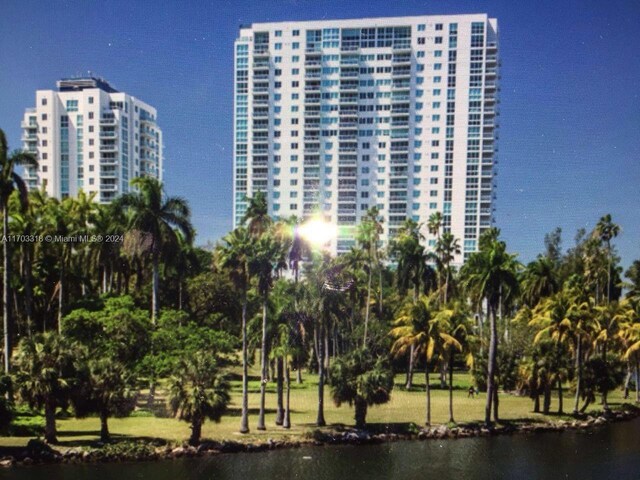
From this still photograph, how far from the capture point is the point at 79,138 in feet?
374

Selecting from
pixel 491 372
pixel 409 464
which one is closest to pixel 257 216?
pixel 491 372

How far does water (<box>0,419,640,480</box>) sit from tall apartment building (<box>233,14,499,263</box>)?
73.4 m

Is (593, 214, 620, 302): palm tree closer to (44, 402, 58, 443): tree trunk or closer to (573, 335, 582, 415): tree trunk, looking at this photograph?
(573, 335, 582, 415): tree trunk

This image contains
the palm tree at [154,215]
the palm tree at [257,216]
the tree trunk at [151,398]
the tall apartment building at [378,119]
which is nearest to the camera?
the tree trunk at [151,398]

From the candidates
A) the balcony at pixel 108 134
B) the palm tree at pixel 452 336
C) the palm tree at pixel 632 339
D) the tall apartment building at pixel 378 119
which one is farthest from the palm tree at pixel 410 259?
the balcony at pixel 108 134

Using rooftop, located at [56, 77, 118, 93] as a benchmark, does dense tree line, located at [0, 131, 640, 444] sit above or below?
below

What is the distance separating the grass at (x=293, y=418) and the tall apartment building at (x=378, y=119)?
5703 cm

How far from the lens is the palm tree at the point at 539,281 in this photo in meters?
68.2

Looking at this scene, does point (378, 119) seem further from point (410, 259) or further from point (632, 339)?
point (632, 339)

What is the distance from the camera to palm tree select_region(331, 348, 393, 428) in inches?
1390

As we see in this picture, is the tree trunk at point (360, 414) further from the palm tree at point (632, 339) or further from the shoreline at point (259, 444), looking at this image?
the palm tree at point (632, 339)

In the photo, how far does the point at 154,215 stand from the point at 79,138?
77.4m

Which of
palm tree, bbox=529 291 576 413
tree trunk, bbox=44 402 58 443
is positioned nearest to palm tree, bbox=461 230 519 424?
palm tree, bbox=529 291 576 413

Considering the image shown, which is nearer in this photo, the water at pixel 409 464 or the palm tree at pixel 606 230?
the water at pixel 409 464
